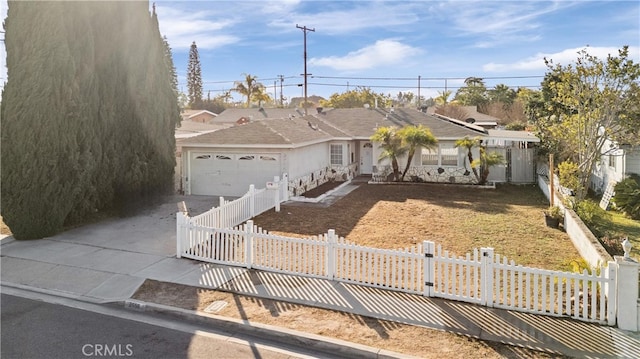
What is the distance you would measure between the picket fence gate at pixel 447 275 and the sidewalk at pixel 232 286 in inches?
7.5

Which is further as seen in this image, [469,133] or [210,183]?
[469,133]

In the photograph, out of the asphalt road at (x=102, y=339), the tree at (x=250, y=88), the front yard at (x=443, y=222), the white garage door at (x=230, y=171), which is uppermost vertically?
the tree at (x=250, y=88)

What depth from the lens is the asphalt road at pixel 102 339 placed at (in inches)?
235

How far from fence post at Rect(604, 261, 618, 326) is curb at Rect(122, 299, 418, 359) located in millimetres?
3154

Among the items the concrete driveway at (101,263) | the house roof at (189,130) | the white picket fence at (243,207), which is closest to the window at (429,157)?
the white picket fence at (243,207)

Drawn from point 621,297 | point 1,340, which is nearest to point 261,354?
point 1,340

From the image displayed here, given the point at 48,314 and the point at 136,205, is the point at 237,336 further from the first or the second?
the point at 136,205

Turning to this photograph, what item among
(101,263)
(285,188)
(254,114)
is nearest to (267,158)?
(285,188)

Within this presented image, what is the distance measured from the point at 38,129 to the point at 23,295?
18.1 feet

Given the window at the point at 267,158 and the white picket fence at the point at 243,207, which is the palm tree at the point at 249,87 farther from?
the white picket fence at the point at 243,207

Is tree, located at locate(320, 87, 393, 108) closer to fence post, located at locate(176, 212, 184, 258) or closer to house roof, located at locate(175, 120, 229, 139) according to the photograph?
house roof, located at locate(175, 120, 229, 139)

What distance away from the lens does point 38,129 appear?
39.0 ft

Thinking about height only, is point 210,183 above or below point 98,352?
above

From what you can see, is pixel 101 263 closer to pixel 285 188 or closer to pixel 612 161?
pixel 285 188
